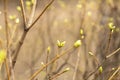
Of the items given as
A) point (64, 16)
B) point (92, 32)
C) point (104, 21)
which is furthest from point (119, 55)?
point (64, 16)

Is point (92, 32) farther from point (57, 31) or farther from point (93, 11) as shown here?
point (93, 11)

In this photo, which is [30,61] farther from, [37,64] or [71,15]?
[71,15]

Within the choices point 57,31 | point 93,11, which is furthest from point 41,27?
Answer: point 93,11

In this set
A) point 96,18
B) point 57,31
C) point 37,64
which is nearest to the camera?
point 37,64

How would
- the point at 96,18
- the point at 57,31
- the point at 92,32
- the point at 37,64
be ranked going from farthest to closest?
the point at 96,18 < the point at 57,31 < the point at 92,32 < the point at 37,64

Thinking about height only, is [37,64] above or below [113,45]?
below

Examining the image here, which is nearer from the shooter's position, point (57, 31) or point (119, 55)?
point (119, 55)
